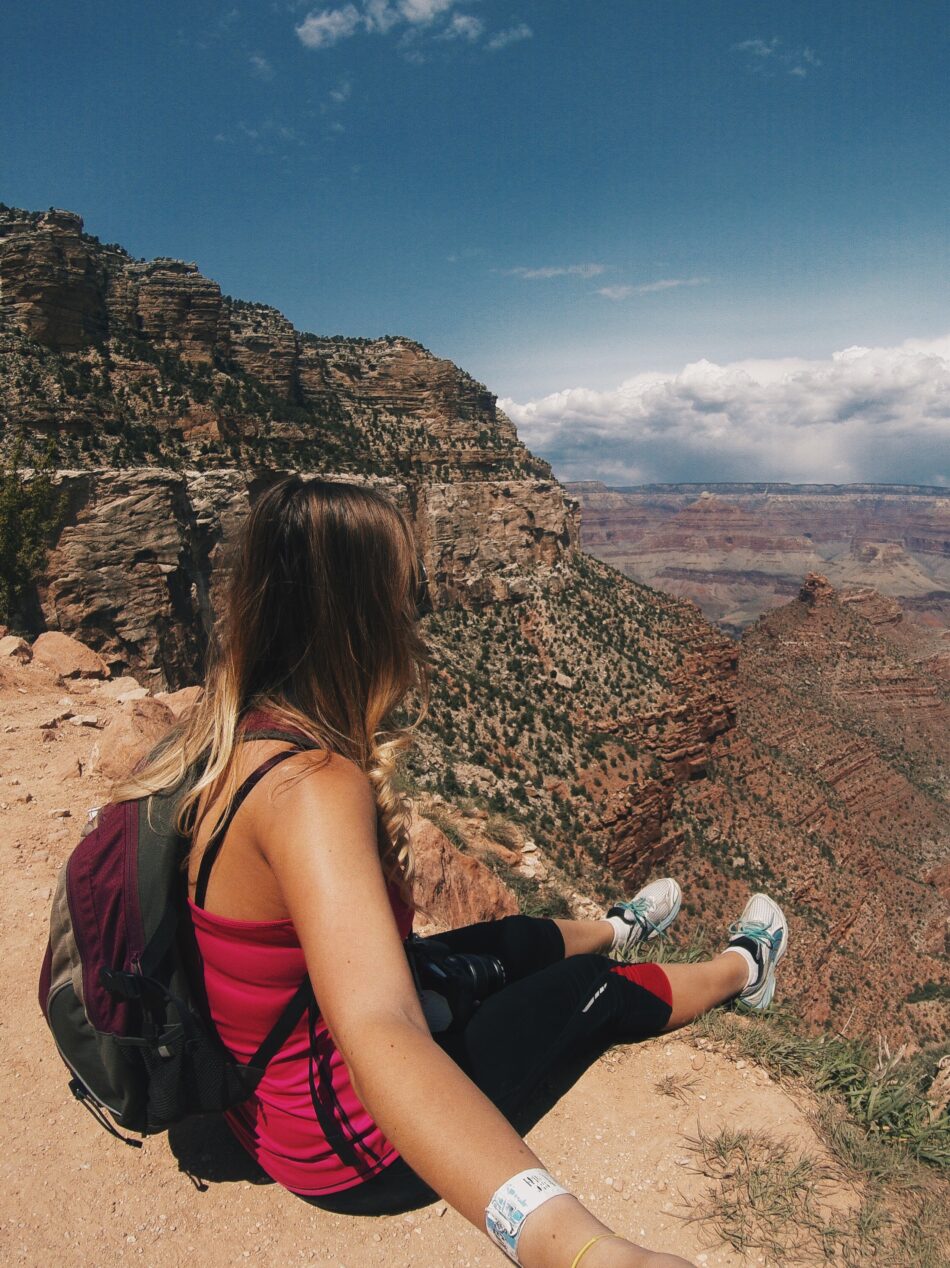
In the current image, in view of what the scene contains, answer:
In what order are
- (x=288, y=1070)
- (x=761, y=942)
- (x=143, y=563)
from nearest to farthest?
(x=288, y=1070)
(x=761, y=942)
(x=143, y=563)

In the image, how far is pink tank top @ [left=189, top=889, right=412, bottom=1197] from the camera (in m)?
2.12

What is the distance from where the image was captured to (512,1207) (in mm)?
1400

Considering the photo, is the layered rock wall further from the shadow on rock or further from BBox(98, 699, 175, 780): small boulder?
the shadow on rock

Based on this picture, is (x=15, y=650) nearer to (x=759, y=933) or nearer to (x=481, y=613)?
(x=759, y=933)

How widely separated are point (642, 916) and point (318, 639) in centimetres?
369

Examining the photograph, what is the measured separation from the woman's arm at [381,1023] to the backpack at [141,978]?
261 mm

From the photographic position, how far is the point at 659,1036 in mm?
4000

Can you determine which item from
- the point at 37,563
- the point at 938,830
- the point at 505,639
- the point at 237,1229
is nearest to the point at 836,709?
the point at 938,830

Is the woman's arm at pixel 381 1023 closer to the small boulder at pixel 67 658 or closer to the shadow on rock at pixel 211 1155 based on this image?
the shadow on rock at pixel 211 1155

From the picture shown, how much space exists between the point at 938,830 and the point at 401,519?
196 feet

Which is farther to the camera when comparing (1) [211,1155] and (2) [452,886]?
(2) [452,886]

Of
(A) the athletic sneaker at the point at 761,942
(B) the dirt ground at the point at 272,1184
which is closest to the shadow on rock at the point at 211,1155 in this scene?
(B) the dirt ground at the point at 272,1184

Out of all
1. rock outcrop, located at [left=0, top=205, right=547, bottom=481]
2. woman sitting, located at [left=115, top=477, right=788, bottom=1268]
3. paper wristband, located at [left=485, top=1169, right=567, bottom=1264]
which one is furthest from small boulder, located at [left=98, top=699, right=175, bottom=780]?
rock outcrop, located at [left=0, top=205, right=547, bottom=481]

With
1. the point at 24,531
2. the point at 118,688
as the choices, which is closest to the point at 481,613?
the point at 24,531
